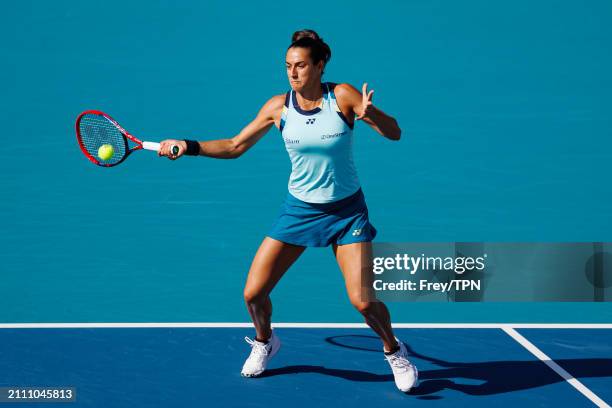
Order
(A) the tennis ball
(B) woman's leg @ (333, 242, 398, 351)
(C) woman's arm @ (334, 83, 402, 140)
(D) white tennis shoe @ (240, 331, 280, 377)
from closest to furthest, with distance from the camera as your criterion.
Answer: (C) woman's arm @ (334, 83, 402, 140)
(B) woman's leg @ (333, 242, 398, 351)
(D) white tennis shoe @ (240, 331, 280, 377)
(A) the tennis ball

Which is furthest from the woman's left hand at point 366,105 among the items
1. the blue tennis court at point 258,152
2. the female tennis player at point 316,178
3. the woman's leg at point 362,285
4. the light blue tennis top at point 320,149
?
the blue tennis court at point 258,152

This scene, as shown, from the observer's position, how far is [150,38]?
28.5 feet

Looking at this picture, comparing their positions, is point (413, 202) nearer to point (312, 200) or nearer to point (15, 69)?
point (312, 200)

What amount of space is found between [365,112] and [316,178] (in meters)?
0.59

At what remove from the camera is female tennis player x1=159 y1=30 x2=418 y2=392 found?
5.20m

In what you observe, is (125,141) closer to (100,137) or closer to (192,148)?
(100,137)

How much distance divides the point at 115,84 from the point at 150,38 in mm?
501

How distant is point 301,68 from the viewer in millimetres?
5160

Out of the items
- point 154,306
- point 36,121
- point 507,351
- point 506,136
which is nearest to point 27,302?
point 154,306

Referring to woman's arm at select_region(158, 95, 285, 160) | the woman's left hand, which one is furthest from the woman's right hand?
the woman's left hand

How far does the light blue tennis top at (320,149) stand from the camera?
17.1 feet

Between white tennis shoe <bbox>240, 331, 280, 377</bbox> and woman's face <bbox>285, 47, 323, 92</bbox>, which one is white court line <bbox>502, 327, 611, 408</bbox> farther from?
woman's face <bbox>285, 47, 323, 92</bbox>

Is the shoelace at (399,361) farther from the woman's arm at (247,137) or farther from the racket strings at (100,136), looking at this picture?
the racket strings at (100,136)

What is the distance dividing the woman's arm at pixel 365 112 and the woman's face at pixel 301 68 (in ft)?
0.50
